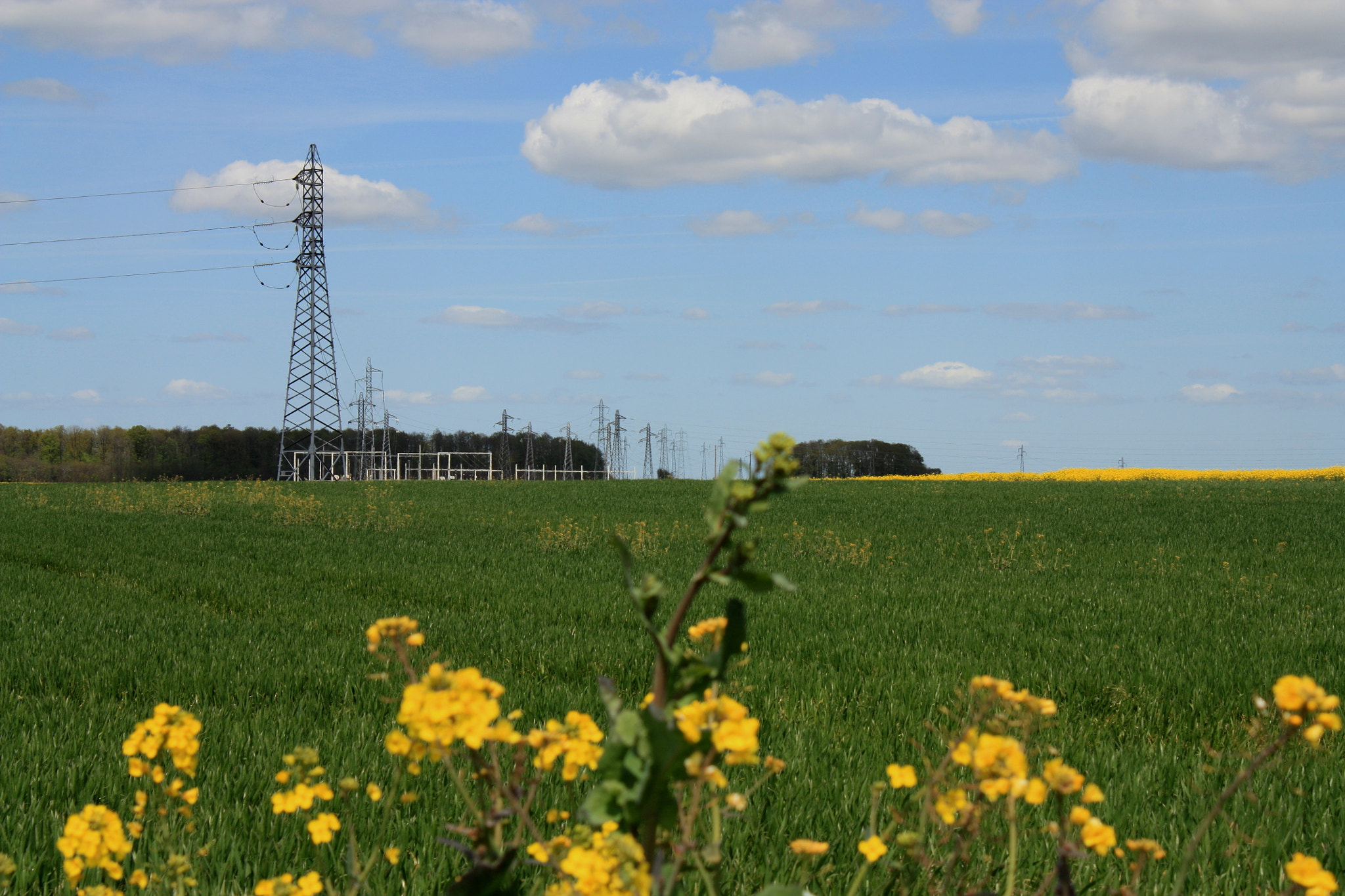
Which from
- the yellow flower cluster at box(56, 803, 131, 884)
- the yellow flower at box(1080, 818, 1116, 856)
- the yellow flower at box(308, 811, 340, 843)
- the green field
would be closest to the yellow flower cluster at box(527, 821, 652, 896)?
the yellow flower at box(308, 811, 340, 843)

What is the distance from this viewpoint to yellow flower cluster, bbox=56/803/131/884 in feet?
5.27

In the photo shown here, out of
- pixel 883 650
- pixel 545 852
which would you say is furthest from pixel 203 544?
pixel 545 852

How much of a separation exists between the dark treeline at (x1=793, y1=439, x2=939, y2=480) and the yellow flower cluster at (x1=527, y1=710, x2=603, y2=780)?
86.7 meters

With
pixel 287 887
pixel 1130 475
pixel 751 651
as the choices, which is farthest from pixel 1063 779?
pixel 1130 475

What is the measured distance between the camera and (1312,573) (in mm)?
13406

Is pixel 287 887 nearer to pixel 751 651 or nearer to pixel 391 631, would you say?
pixel 391 631

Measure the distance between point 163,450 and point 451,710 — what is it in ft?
279

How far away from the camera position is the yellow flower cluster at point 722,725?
1.09m

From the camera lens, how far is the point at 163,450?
74812 millimetres

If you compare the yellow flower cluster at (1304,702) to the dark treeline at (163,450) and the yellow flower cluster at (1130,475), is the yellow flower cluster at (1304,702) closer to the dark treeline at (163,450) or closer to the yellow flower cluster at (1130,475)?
the yellow flower cluster at (1130,475)

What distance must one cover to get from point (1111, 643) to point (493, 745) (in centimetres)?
770

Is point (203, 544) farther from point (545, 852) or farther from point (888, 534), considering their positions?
point (545, 852)

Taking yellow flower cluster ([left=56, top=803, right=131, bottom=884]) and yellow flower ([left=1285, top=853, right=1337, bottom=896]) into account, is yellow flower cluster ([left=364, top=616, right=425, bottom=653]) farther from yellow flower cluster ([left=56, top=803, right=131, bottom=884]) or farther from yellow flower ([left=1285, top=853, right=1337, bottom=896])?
yellow flower ([left=1285, top=853, right=1337, bottom=896])

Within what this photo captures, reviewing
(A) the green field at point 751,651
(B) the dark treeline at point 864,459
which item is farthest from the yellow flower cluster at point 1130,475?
(B) the dark treeline at point 864,459
